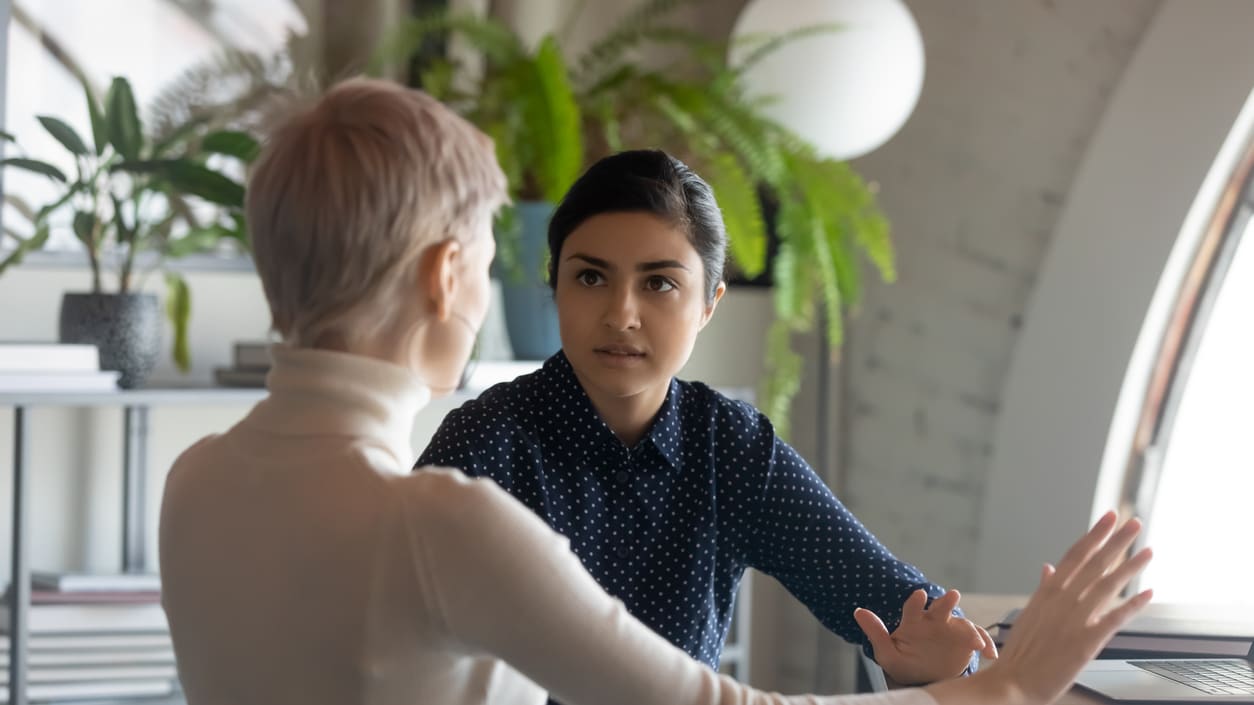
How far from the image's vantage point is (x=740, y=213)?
2674 millimetres

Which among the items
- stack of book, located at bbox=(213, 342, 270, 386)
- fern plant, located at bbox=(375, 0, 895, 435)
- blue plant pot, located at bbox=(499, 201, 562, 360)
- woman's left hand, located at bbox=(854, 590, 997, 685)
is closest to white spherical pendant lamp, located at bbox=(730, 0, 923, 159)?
fern plant, located at bbox=(375, 0, 895, 435)

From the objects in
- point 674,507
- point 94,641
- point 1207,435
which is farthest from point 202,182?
point 1207,435

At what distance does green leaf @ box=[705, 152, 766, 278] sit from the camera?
8.77 ft

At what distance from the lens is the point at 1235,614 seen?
1657 mm

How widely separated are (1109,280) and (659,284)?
1518mm

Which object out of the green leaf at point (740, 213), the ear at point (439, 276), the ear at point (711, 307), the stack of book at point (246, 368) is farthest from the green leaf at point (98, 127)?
the ear at point (439, 276)

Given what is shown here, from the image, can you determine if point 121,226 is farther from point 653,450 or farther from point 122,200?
point 653,450

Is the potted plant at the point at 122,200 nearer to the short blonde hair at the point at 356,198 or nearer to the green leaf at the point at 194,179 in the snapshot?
the green leaf at the point at 194,179

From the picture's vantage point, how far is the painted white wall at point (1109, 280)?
94.7 inches

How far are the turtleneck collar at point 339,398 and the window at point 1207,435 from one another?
82.0 inches

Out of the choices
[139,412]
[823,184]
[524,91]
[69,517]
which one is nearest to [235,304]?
[139,412]

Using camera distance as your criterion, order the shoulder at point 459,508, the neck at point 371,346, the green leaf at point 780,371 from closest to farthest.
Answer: the shoulder at point 459,508 → the neck at point 371,346 → the green leaf at point 780,371

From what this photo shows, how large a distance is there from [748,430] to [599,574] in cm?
22

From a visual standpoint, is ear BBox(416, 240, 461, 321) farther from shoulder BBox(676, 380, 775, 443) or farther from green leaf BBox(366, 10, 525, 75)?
green leaf BBox(366, 10, 525, 75)
